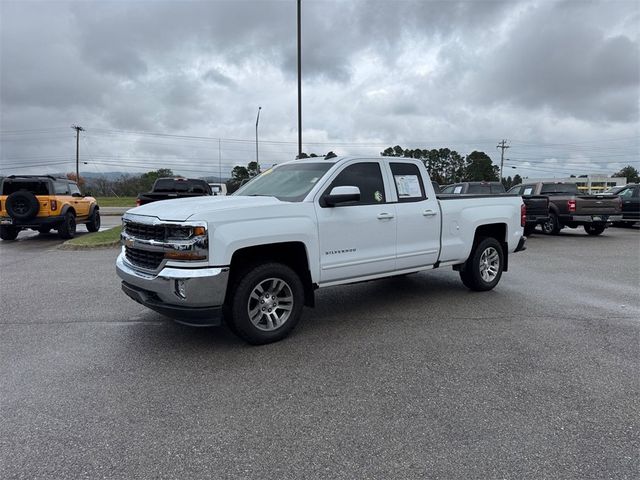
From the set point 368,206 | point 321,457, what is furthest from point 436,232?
point 321,457

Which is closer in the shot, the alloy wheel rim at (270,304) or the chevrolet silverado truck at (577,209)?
the alloy wheel rim at (270,304)

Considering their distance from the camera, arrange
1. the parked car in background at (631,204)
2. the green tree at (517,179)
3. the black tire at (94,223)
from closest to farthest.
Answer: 1. the black tire at (94,223)
2. the parked car in background at (631,204)
3. the green tree at (517,179)

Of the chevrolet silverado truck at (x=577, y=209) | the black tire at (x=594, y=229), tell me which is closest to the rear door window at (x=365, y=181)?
the chevrolet silverado truck at (x=577, y=209)

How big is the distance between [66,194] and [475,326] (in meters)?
13.5

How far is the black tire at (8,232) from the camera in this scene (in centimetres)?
1341

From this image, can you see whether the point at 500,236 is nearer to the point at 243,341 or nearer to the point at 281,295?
the point at 281,295

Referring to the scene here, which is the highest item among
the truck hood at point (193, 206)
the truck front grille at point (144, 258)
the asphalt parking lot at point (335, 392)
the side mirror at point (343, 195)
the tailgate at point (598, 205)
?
the side mirror at point (343, 195)

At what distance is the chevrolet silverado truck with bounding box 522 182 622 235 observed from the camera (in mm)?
14062

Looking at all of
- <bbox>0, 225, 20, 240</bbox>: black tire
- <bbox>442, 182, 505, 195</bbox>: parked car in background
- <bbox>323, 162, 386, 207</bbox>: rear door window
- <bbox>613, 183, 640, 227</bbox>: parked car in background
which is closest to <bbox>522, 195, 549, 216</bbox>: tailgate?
<bbox>442, 182, 505, 195</bbox>: parked car in background

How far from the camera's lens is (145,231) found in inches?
171

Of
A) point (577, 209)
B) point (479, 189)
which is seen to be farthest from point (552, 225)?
point (479, 189)

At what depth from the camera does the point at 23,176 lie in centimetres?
1315

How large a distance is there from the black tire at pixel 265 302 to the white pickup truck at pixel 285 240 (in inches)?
0.4

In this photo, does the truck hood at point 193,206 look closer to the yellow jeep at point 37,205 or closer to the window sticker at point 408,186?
the window sticker at point 408,186
